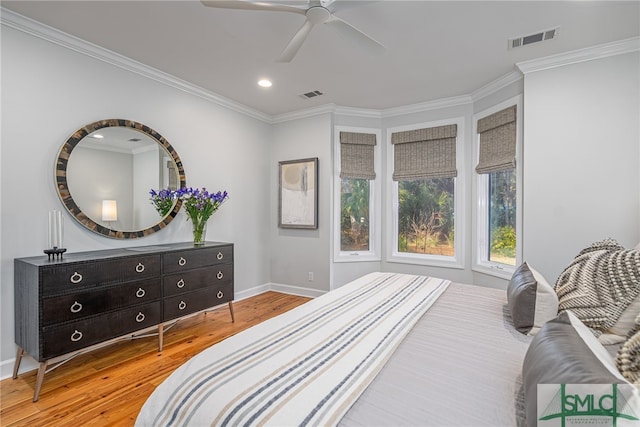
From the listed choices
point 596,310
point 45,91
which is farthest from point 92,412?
point 596,310

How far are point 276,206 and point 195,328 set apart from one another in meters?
2.07

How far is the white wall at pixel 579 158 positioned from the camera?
2572 mm

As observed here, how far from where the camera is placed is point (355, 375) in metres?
1.02

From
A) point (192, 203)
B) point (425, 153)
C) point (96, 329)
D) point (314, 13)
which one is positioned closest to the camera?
point (314, 13)

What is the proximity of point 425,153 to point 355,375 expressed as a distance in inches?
142

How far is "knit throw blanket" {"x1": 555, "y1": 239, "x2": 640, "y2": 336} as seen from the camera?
123 centimetres

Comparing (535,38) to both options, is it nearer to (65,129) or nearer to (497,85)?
(497,85)

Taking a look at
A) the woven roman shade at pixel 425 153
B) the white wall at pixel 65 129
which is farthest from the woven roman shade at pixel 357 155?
the white wall at pixel 65 129

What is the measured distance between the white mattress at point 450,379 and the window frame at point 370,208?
2687mm

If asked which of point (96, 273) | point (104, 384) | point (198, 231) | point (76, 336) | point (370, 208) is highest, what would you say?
point (370, 208)

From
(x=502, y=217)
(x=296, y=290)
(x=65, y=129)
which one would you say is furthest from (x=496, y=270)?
(x=65, y=129)

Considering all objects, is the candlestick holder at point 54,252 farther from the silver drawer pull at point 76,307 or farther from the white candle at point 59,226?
the silver drawer pull at point 76,307

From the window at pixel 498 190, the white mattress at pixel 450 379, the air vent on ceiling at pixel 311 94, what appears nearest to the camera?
the white mattress at pixel 450 379

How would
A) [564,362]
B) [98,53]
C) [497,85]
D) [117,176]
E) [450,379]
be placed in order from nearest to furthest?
[564,362]
[450,379]
[98,53]
[117,176]
[497,85]
